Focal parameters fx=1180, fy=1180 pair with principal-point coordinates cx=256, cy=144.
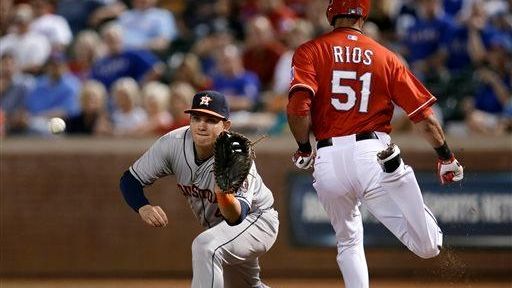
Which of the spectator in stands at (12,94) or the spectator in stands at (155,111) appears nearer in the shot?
the spectator in stands at (155,111)

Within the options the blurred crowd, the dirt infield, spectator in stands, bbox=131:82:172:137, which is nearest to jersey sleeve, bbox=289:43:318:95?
the dirt infield

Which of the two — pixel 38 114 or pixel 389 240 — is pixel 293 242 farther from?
pixel 38 114

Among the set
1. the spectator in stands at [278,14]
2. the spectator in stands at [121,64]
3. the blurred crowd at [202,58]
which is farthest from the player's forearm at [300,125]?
the spectator in stands at [278,14]

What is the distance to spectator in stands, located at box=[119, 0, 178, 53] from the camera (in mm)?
14148

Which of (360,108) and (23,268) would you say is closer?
(360,108)

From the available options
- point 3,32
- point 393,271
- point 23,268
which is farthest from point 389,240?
point 3,32

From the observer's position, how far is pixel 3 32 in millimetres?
15289

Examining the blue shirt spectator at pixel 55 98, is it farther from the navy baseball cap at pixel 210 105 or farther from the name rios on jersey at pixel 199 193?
the navy baseball cap at pixel 210 105

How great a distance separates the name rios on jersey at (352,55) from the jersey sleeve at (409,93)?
0.62 feet

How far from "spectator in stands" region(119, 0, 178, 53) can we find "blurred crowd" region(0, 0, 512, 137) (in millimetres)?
15

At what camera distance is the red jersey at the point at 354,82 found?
A: 7.20 meters

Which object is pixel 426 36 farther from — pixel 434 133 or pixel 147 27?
pixel 434 133

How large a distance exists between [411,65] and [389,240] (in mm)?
2568

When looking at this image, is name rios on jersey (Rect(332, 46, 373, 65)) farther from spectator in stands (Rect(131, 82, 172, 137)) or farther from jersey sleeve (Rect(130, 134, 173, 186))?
spectator in stands (Rect(131, 82, 172, 137))
